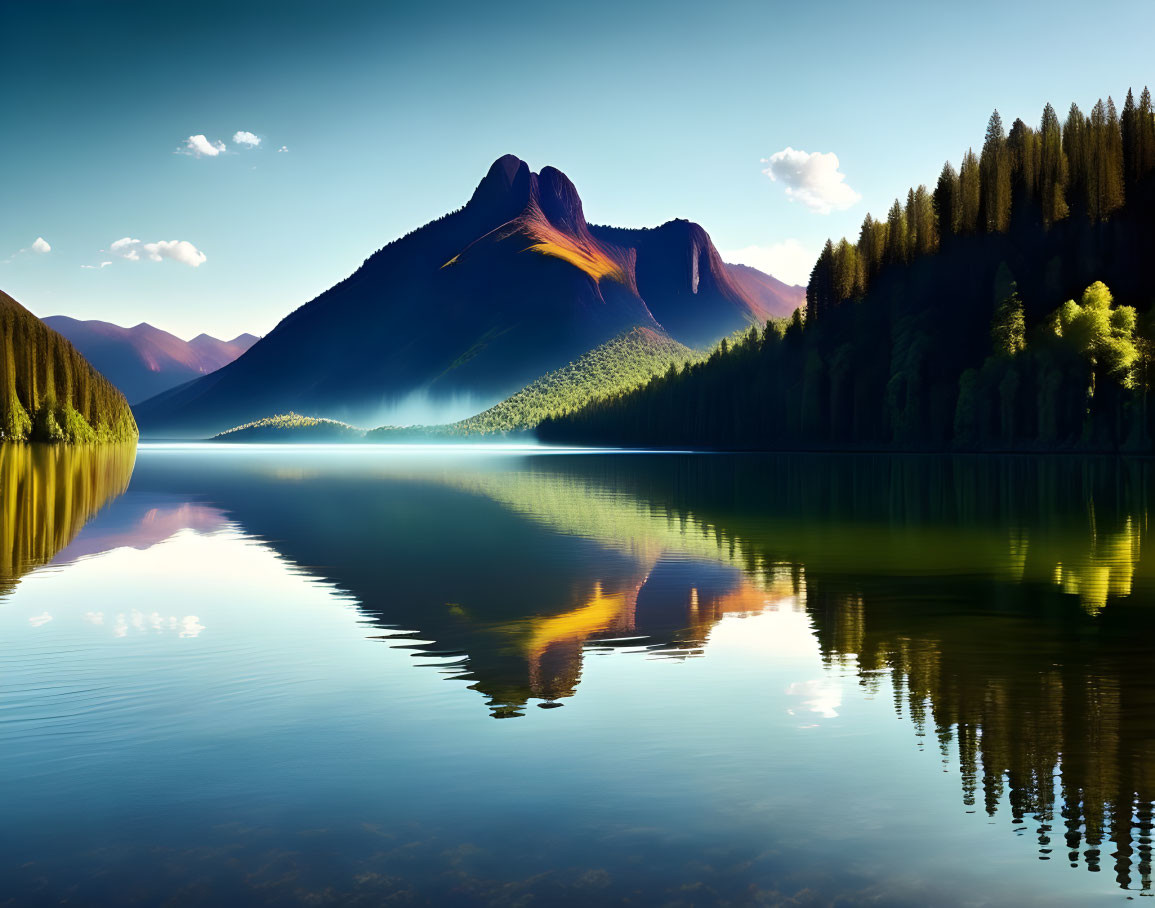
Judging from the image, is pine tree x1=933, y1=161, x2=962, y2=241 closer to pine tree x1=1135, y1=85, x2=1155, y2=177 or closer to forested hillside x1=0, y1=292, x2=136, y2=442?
pine tree x1=1135, y1=85, x2=1155, y2=177

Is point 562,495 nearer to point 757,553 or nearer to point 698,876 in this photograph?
point 757,553

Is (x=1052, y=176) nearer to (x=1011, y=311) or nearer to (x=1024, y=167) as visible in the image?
(x=1024, y=167)

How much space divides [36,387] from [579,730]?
627 feet

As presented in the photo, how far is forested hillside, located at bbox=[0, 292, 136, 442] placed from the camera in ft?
557

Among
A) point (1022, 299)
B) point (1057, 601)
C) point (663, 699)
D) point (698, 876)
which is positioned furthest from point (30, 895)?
point (1022, 299)

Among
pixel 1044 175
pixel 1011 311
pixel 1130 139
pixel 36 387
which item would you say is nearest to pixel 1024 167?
pixel 1044 175

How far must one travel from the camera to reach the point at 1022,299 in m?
169

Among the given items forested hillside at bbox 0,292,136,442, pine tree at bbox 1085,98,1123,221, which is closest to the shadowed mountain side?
forested hillside at bbox 0,292,136,442

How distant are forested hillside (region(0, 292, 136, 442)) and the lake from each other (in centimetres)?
15718

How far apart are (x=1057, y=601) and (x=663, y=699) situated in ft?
43.4

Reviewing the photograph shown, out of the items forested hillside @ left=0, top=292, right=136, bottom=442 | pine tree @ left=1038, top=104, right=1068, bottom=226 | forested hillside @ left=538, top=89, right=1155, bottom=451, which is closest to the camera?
forested hillside @ left=538, top=89, right=1155, bottom=451

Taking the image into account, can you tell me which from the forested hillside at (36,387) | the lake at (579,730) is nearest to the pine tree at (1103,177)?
the lake at (579,730)

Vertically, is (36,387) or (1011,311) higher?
(1011,311)

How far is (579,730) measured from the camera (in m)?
13.3
